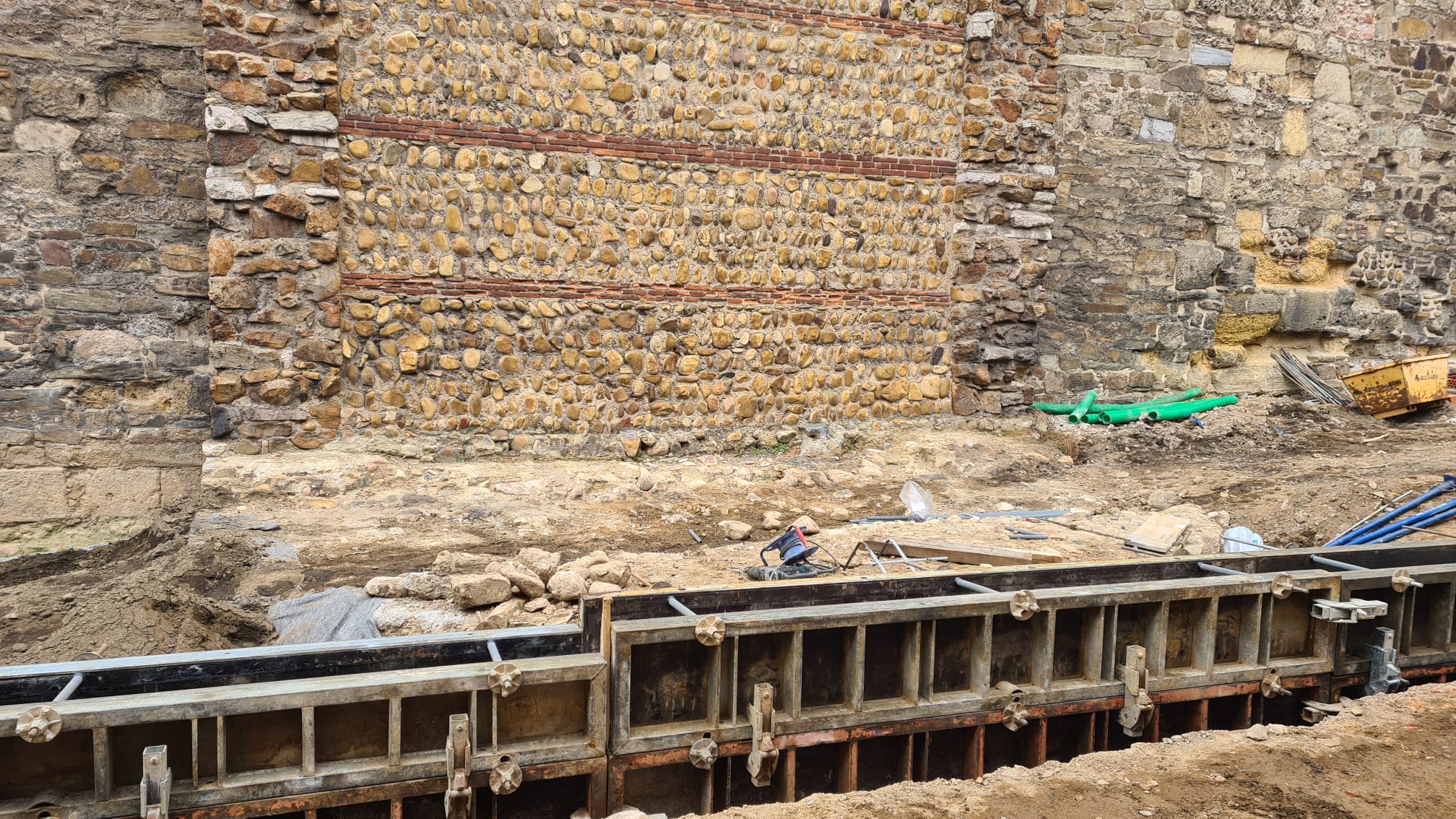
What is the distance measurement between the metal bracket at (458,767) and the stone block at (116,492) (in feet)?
19.6

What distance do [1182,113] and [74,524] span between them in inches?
460

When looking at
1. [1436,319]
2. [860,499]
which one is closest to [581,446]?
[860,499]

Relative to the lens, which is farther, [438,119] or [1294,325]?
[1294,325]

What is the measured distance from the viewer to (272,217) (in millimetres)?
8234

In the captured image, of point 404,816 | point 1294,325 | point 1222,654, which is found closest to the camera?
point 404,816

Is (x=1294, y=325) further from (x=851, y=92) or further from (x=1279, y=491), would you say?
(x=851, y=92)

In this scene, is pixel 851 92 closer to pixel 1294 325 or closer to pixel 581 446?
pixel 581 446

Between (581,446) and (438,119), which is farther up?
(438,119)

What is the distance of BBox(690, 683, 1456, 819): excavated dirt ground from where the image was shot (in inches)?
159

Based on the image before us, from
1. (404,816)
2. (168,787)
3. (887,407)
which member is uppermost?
(887,407)

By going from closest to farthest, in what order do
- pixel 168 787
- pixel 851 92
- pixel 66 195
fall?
pixel 168 787, pixel 66 195, pixel 851 92

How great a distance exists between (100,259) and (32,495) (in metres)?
2.00

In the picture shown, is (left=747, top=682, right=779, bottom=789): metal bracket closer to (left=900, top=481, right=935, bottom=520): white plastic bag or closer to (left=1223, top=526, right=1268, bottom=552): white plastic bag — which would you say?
(left=900, top=481, right=935, bottom=520): white plastic bag

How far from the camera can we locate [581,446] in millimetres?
9289
